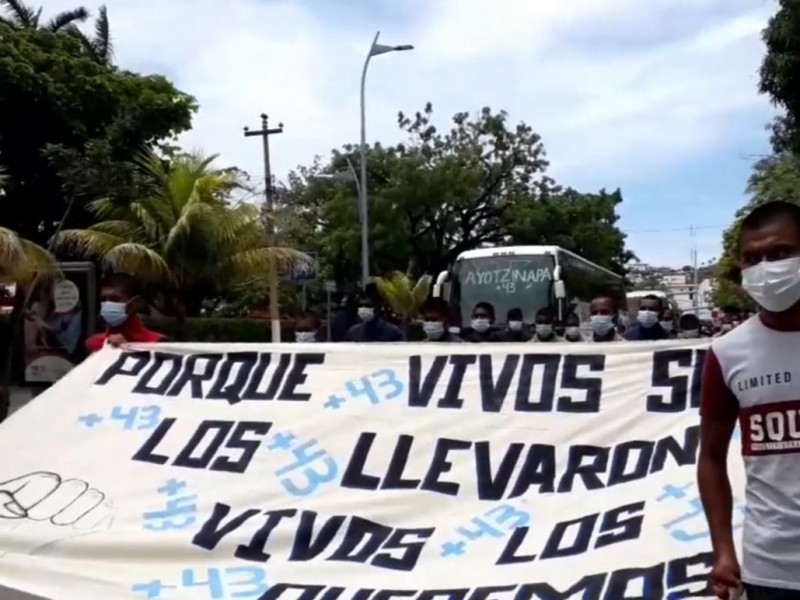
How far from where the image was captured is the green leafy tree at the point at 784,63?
69.8ft

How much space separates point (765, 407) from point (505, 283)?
21129 mm

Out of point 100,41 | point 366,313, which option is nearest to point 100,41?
point 100,41

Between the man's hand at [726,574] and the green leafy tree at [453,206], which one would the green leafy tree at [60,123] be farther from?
the man's hand at [726,574]

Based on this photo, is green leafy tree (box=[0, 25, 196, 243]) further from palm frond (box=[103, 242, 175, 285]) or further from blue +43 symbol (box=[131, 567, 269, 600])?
blue +43 symbol (box=[131, 567, 269, 600])

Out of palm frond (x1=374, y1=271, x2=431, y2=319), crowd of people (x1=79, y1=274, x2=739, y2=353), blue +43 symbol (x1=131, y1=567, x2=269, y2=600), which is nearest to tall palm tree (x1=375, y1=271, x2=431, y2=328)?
palm frond (x1=374, y1=271, x2=431, y2=319)

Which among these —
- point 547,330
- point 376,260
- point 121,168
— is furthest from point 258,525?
point 376,260

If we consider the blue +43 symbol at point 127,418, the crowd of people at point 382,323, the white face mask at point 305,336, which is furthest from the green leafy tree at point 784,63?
the blue +43 symbol at point 127,418

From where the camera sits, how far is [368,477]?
4949mm

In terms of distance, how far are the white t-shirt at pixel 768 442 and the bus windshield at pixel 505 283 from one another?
67.6 feet

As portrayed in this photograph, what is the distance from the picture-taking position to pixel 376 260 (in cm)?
4197

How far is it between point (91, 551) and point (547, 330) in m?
8.33

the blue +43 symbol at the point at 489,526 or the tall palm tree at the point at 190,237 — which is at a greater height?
the tall palm tree at the point at 190,237

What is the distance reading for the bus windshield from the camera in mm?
23703

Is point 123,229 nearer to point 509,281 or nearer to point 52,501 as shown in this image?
point 509,281
